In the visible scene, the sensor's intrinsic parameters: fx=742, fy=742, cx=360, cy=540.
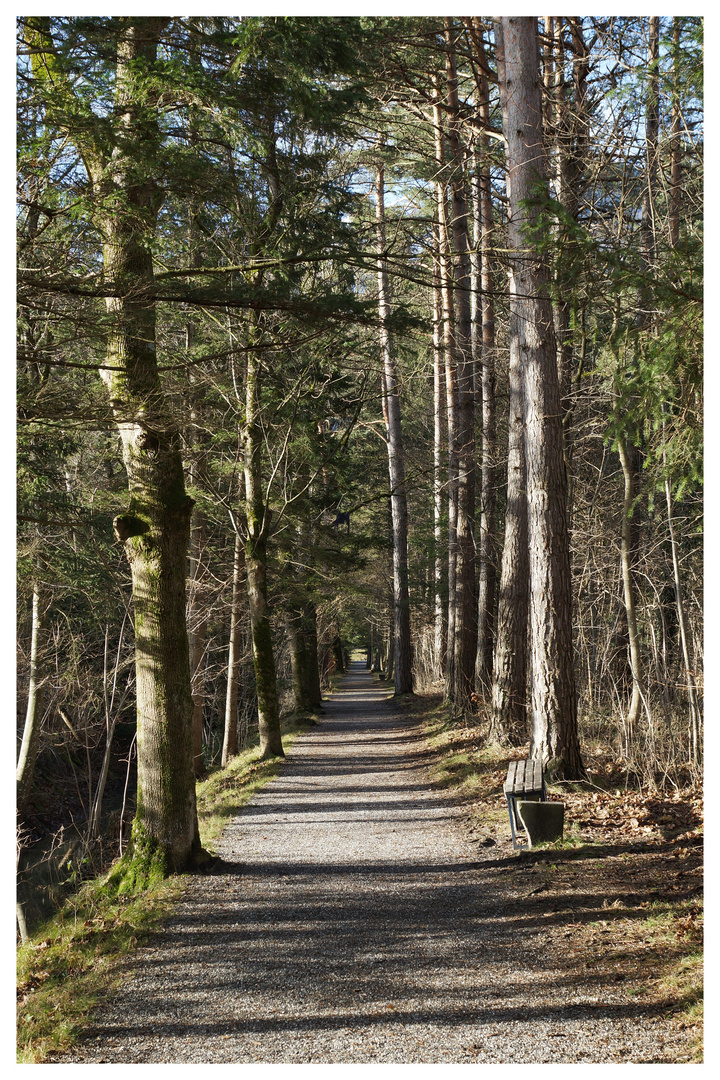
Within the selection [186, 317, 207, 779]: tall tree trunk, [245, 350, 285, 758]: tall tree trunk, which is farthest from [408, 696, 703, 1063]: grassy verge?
[186, 317, 207, 779]: tall tree trunk

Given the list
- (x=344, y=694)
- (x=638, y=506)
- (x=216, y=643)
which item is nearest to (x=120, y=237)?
(x=638, y=506)

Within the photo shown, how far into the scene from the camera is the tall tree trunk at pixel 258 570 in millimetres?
11465

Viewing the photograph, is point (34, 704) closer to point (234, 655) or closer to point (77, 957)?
point (234, 655)

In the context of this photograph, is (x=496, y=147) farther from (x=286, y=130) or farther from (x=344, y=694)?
(x=344, y=694)

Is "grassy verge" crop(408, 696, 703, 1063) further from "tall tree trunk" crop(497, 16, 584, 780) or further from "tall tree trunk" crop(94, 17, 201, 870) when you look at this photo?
"tall tree trunk" crop(94, 17, 201, 870)

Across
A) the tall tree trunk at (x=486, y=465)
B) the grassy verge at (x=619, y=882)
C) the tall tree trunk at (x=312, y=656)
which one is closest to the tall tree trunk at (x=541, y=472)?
the grassy verge at (x=619, y=882)

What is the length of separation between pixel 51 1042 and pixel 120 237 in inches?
190

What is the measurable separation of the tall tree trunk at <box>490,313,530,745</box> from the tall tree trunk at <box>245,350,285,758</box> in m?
3.72

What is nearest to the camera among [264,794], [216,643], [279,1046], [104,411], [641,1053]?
[641,1053]

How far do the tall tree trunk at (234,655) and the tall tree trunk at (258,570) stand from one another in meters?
0.79

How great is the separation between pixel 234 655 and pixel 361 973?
9.20 meters

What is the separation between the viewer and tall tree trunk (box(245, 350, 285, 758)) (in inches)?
451

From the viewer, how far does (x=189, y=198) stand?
5559 mm

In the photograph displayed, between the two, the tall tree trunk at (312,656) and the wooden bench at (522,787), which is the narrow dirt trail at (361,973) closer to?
the wooden bench at (522,787)
